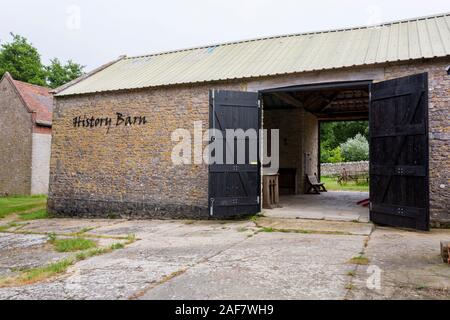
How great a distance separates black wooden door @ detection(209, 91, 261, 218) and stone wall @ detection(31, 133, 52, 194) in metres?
14.2

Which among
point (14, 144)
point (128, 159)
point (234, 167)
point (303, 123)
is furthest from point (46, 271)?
point (14, 144)

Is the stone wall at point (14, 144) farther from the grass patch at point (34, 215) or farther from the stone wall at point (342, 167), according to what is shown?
the stone wall at point (342, 167)

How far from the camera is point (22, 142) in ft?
64.2

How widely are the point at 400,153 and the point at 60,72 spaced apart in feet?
121

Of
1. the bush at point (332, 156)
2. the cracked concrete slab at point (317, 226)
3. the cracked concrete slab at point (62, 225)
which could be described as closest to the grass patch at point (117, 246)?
the cracked concrete slab at point (62, 225)

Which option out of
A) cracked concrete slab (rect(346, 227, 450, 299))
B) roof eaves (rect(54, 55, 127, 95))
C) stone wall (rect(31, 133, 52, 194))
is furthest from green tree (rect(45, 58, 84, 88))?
cracked concrete slab (rect(346, 227, 450, 299))

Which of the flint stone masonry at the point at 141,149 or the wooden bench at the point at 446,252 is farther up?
the flint stone masonry at the point at 141,149

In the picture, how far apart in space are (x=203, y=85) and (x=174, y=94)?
2.96 ft

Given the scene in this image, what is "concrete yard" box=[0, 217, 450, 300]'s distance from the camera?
3904 mm

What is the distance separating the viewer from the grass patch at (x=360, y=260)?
4895 millimetres

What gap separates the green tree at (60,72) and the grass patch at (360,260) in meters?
36.4

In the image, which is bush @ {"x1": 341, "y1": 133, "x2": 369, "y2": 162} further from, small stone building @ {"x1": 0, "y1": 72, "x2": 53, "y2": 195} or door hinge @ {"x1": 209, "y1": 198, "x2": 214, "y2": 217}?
door hinge @ {"x1": 209, "y1": 198, "x2": 214, "y2": 217}
